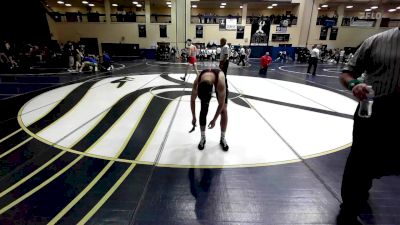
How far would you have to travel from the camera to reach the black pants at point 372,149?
181 cm

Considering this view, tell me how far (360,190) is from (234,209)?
1.21 metres

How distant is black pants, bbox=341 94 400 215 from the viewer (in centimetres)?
181

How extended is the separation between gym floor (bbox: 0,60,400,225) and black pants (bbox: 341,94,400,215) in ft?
1.29

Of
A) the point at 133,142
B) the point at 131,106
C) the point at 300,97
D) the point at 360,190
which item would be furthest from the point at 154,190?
the point at 300,97

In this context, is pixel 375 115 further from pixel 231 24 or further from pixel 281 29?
pixel 281 29

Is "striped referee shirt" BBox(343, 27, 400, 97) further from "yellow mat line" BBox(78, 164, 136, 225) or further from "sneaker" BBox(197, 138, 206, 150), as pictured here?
"yellow mat line" BBox(78, 164, 136, 225)

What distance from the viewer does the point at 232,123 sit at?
4.92 meters

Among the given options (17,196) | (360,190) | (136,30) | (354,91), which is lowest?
(17,196)

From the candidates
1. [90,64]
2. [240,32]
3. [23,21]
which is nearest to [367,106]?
[90,64]

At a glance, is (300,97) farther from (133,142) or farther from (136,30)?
(136,30)

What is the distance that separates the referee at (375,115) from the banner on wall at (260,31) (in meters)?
24.4

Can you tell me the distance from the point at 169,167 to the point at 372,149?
7.53 ft

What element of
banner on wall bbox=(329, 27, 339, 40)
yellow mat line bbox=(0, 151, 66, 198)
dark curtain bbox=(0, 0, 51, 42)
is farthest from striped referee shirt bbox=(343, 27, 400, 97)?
banner on wall bbox=(329, 27, 339, 40)

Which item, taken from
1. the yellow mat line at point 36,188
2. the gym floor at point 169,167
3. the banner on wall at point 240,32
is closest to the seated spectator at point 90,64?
the gym floor at point 169,167
